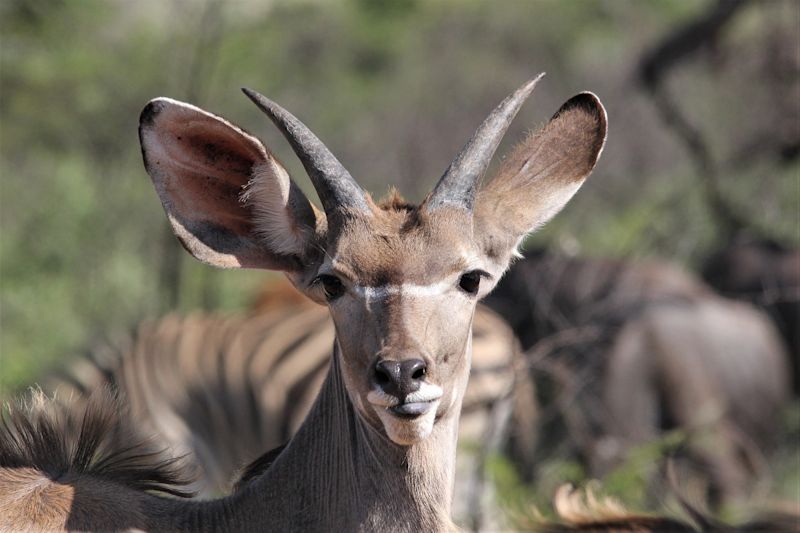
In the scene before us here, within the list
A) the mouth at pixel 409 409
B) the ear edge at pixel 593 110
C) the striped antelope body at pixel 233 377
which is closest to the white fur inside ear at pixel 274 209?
the mouth at pixel 409 409

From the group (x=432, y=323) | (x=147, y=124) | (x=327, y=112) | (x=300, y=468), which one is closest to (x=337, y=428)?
(x=300, y=468)

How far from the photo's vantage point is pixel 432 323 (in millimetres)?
3598

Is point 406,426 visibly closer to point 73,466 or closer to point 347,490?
point 347,490

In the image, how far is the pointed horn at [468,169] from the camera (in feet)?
12.4

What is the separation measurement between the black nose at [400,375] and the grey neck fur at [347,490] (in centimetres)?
28

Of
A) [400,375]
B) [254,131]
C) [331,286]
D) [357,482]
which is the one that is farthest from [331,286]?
[254,131]

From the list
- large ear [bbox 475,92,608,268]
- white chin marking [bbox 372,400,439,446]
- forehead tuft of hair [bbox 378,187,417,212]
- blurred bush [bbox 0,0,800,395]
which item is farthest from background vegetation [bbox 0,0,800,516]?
white chin marking [bbox 372,400,439,446]

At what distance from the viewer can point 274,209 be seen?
3.93m

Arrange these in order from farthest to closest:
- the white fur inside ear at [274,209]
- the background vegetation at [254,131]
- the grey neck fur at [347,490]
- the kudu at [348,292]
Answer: the background vegetation at [254,131]
the white fur inside ear at [274,209]
the grey neck fur at [347,490]
the kudu at [348,292]

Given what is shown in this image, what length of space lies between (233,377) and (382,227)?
5.66m

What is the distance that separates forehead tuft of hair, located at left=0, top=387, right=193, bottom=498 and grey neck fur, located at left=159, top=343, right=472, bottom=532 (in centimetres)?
19

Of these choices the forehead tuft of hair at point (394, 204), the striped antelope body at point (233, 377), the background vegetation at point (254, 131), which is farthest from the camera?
the background vegetation at point (254, 131)

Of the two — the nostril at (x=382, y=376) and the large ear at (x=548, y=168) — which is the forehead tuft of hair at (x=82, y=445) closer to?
the nostril at (x=382, y=376)

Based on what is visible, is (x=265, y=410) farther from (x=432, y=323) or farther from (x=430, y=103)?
(x=430, y=103)
